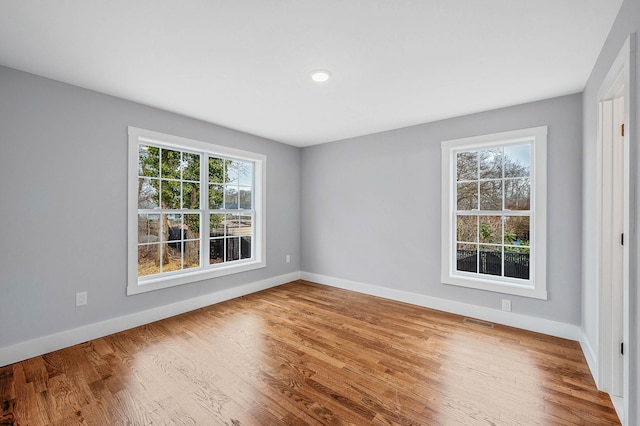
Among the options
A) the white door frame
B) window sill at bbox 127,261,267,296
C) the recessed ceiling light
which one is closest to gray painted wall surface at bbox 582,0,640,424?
the white door frame

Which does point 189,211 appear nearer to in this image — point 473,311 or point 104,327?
point 104,327

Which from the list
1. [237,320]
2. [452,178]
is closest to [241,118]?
[237,320]

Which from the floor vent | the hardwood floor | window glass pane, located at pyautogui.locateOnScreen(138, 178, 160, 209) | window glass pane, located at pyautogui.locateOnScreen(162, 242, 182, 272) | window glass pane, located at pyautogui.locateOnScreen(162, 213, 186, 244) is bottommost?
the hardwood floor

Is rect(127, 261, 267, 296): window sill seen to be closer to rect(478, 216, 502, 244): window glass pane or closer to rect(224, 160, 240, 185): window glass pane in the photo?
rect(224, 160, 240, 185): window glass pane

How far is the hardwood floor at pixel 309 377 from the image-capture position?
1810mm

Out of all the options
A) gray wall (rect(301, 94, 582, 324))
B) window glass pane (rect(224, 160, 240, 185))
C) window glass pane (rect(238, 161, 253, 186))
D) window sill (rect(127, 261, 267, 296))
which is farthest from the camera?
window glass pane (rect(238, 161, 253, 186))

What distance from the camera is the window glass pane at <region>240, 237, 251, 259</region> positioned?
4.55 meters

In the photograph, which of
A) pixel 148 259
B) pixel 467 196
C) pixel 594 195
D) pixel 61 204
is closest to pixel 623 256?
pixel 594 195

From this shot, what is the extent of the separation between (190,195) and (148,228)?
67 centimetres

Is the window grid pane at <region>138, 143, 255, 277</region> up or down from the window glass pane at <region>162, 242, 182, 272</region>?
up

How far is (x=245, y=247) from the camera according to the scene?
4.61 metres

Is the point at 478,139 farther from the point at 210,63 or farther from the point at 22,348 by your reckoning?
the point at 22,348

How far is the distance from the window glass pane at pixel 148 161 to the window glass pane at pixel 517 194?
13.9 ft

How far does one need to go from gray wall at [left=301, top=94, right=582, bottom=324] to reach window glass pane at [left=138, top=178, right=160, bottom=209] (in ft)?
8.28
